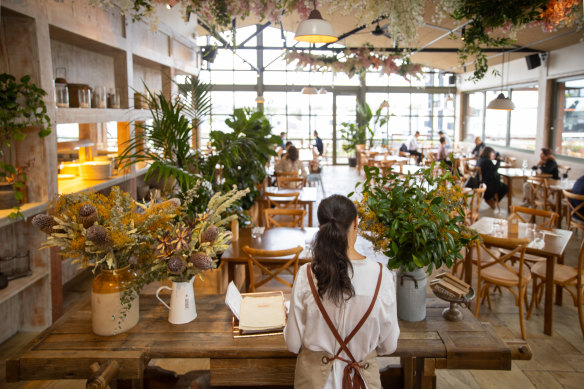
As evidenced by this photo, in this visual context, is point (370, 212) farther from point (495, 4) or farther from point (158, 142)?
point (158, 142)

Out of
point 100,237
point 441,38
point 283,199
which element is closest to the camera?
point 100,237

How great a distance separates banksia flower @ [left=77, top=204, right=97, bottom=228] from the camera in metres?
1.89

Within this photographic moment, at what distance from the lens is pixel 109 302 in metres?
2.01

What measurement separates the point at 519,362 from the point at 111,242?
304 centimetres

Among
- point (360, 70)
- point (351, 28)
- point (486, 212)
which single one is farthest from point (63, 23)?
point (351, 28)

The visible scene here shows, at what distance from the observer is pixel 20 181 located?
358 centimetres

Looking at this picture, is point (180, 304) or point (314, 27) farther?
point (314, 27)

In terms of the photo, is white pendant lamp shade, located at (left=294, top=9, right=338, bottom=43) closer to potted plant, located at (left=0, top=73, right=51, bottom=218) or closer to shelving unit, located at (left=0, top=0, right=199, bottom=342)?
shelving unit, located at (left=0, top=0, right=199, bottom=342)

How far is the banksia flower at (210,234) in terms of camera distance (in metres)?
2.02

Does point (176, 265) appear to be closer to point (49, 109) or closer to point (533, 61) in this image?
point (49, 109)

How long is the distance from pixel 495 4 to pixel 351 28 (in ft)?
26.4

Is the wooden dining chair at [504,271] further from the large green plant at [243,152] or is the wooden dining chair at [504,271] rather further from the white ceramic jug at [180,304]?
the large green plant at [243,152]

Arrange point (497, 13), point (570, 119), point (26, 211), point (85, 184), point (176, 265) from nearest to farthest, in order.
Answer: point (176, 265), point (26, 211), point (497, 13), point (85, 184), point (570, 119)

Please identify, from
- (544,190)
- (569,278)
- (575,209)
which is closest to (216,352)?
(569,278)
